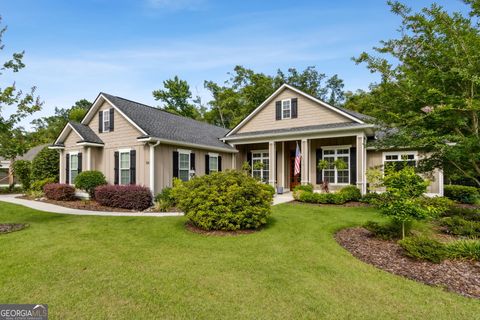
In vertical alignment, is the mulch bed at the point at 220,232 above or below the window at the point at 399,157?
below

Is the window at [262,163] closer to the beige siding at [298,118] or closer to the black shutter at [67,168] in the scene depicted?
the beige siding at [298,118]

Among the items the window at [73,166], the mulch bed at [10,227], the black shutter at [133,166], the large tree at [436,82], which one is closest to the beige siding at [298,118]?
the large tree at [436,82]

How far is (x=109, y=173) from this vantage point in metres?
13.9

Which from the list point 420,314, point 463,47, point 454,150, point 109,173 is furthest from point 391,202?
point 109,173

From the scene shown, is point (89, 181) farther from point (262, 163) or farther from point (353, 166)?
point (353, 166)

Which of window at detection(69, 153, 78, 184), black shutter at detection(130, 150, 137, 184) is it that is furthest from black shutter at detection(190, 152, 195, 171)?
window at detection(69, 153, 78, 184)

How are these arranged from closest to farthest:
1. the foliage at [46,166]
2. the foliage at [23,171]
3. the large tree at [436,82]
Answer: the large tree at [436,82]
the foliage at [46,166]
the foliage at [23,171]

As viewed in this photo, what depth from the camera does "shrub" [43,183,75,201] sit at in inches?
531

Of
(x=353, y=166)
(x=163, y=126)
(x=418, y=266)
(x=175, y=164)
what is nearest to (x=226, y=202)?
(x=418, y=266)

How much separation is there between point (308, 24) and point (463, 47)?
7523 mm

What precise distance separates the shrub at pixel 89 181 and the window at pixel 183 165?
4.14m

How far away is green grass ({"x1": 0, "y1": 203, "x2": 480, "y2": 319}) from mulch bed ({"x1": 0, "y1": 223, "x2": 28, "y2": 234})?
54 centimetres

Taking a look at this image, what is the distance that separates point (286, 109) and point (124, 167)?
10121mm

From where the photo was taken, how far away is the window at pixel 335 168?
14.9 m
